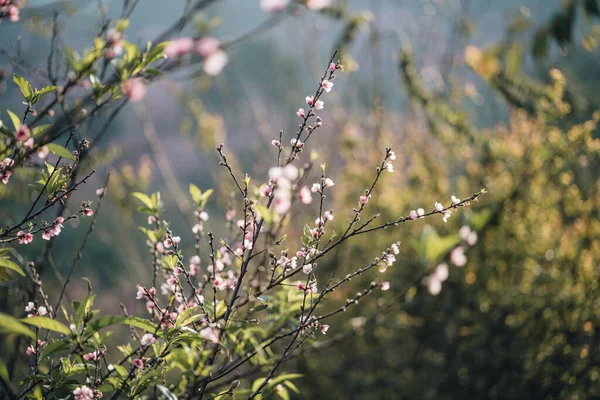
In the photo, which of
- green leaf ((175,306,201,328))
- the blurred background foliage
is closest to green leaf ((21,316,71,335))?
green leaf ((175,306,201,328))

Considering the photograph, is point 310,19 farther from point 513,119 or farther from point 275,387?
point 275,387

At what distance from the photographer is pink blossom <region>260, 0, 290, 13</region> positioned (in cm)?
128

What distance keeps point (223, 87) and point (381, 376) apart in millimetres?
5250

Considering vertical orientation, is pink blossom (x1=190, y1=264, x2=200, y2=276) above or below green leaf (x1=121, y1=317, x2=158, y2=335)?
above

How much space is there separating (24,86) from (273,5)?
0.74 m

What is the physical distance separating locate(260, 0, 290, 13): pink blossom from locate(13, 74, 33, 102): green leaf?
0.71 meters

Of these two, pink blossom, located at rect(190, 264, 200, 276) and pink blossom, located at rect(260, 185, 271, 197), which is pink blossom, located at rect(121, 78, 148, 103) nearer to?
pink blossom, located at rect(260, 185, 271, 197)

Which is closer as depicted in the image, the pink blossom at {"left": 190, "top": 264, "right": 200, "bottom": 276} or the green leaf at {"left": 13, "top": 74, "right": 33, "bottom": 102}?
the green leaf at {"left": 13, "top": 74, "right": 33, "bottom": 102}

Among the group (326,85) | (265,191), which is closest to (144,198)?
(265,191)

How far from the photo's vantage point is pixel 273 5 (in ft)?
4.22

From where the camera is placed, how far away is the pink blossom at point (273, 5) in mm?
1275

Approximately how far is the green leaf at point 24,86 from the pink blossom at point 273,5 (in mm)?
707

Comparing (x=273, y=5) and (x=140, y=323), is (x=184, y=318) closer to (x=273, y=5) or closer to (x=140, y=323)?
(x=140, y=323)

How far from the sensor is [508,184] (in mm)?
4914
